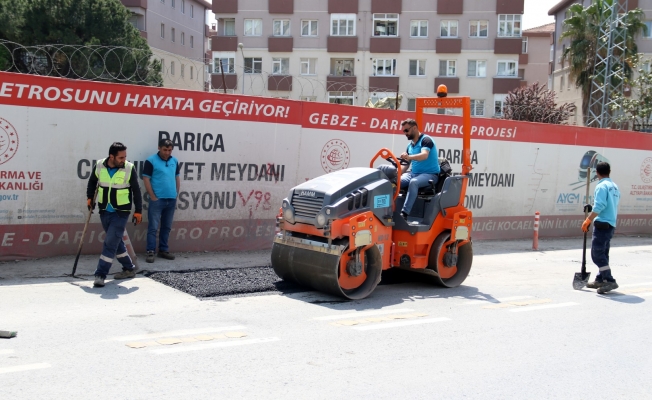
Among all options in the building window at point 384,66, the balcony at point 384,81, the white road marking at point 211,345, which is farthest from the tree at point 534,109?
the white road marking at point 211,345

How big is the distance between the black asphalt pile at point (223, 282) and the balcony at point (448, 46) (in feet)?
129

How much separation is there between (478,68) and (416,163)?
3948 cm

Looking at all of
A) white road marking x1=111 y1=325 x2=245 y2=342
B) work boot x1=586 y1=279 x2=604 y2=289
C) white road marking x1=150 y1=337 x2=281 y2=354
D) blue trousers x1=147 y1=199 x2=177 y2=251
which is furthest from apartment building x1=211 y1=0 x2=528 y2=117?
white road marking x1=150 y1=337 x2=281 y2=354

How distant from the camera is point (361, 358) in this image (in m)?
5.89

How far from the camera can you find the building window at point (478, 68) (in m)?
46.3

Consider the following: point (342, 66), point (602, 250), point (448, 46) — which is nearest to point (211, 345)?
point (602, 250)

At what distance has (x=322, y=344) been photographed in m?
6.26

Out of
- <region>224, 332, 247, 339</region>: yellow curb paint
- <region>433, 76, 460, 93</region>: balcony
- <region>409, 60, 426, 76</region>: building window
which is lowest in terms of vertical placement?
<region>224, 332, 247, 339</region>: yellow curb paint

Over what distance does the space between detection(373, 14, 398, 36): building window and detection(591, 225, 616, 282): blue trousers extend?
38972 mm

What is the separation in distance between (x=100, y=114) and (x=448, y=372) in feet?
22.9

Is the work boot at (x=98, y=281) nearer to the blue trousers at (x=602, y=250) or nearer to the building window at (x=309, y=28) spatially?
the blue trousers at (x=602, y=250)

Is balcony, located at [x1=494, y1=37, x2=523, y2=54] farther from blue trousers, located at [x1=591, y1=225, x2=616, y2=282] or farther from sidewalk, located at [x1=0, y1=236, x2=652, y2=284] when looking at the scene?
blue trousers, located at [x1=591, y1=225, x2=616, y2=282]

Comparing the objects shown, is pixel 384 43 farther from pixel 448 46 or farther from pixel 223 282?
pixel 223 282

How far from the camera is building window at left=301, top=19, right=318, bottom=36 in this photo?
46.5m
